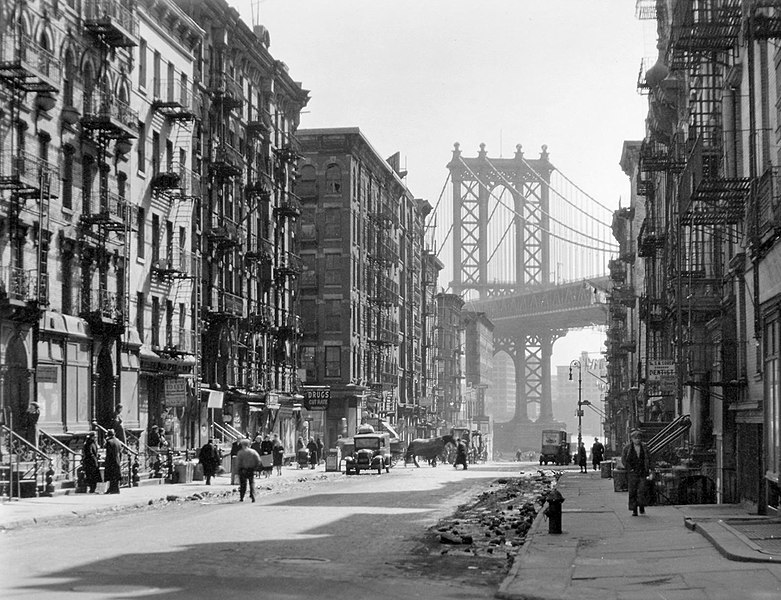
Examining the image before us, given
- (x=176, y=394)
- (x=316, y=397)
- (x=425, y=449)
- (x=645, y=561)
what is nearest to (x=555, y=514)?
(x=645, y=561)

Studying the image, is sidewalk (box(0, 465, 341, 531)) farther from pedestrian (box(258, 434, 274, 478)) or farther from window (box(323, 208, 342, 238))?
window (box(323, 208, 342, 238))

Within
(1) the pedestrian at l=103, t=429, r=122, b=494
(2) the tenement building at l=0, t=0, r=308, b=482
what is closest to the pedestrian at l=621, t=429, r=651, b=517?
(1) the pedestrian at l=103, t=429, r=122, b=494

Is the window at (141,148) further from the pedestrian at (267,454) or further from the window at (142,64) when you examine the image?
the pedestrian at (267,454)

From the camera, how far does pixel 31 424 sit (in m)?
37.8

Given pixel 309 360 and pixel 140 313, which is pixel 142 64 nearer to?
pixel 140 313

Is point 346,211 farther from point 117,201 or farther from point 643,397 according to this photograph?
point 117,201

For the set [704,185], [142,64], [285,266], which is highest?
[142,64]

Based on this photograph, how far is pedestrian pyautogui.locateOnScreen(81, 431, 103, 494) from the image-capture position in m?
37.4

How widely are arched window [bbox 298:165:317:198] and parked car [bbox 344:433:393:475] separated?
30.1 m

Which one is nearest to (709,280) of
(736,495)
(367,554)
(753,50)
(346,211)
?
(736,495)

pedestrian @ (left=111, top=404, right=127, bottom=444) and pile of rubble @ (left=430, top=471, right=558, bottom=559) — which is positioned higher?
pedestrian @ (left=111, top=404, right=127, bottom=444)

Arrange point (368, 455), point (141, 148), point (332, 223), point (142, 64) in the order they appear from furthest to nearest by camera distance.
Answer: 1. point (332, 223)
2. point (368, 455)
3. point (142, 64)
4. point (141, 148)

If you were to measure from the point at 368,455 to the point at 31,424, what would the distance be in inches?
943

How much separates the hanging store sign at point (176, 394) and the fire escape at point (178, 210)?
1.72 m
